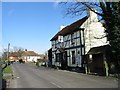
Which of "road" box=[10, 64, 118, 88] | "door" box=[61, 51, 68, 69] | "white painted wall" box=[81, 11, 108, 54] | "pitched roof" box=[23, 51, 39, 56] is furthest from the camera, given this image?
"pitched roof" box=[23, 51, 39, 56]

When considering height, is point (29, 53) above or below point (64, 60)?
above

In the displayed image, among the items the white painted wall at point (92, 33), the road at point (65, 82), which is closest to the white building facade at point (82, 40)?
the white painted wall at point (92, 33)

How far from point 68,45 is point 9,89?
29.1m

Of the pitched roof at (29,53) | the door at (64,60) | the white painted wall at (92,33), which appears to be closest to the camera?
the white painted wall at (92,33)

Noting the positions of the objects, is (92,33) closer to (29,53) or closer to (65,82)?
(65,82)

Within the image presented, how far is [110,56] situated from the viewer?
95.2 ft

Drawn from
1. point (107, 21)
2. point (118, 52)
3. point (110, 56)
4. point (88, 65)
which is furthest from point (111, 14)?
point (88, 65)

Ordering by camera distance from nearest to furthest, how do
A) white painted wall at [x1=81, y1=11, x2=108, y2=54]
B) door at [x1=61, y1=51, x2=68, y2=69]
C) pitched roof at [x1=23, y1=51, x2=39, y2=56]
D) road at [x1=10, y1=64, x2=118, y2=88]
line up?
road at [x1=10, y1=64, x2=118, y2=88]
white painted wall at [x1=81, y1=11, x2=108, y2=54]
door at [x1=61, y1=51, x2=68, y2=69]
pitched roof at [x1=23, y1=51, x2=39, y2=56]

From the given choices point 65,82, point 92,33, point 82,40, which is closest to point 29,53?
point 92,33

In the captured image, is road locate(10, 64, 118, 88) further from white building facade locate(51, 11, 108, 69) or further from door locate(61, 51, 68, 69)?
door locate(61, 51, 68, 69)

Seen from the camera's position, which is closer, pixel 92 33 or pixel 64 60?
pixel 92 33

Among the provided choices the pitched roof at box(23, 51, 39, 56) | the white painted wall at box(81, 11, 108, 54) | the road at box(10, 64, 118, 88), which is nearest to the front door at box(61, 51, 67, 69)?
the white painted wall at box(81, 11, 108, 54)

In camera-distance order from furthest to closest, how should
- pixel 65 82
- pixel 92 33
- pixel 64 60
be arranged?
pixel 64 60, pixel 92 33, pixel 65 82

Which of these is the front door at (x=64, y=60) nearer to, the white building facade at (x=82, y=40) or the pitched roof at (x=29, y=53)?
the white building facade at (x=82, y=40)
